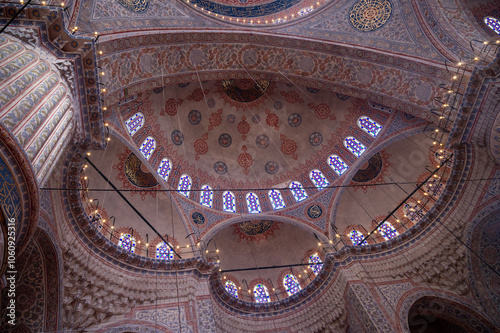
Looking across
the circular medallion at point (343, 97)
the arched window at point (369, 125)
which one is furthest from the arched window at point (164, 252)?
the circular medallion at point (343, 97)

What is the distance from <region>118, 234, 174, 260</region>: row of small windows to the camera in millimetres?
10195

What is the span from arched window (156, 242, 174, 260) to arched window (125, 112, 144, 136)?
4564mm

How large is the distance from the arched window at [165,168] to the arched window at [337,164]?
766 centimetres

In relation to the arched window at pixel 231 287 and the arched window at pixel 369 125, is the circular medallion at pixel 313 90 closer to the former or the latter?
the arched window at pixel 369 125

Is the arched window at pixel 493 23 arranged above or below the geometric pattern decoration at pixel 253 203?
below

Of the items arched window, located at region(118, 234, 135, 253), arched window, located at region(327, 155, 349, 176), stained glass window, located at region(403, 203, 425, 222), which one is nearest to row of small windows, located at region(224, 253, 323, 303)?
arched window, located at region(327, 155, 349, 176)

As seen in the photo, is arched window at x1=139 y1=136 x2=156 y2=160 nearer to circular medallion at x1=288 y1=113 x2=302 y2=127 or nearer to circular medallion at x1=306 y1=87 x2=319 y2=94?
circular medallion at x1=288 y1=113 x2=302 y2=127

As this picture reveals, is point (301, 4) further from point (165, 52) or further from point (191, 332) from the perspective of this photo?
point (191, 332)

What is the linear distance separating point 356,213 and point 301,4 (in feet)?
31.8

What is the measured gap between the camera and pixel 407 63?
9547 millimetres

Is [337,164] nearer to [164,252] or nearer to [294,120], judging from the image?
[294,120]

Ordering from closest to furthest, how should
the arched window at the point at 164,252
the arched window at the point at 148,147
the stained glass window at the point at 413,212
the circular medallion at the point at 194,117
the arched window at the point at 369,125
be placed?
the arched window at the point at 164,252 < the stained glass window at the point at 413,212 < the arched window at the point at 148,147 < the arched window at the point at 369,125 < the circular medallion at the point at 194,117

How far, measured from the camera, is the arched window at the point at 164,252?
10852 millimetres

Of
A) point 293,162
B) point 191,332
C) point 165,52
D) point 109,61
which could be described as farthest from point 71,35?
point 293,162
